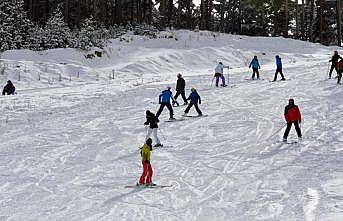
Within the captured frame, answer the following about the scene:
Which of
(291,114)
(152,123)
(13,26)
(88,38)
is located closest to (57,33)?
(88,38)

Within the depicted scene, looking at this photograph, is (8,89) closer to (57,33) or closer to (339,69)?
(57,33)

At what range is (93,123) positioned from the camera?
67.2ft

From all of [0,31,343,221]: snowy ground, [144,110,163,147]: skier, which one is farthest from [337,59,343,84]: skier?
[144,110,163,147]: skier

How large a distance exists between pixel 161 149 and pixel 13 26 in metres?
22.4

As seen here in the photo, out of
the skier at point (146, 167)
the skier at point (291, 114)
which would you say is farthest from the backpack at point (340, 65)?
the skier at point (146, 167)

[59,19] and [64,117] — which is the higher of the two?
[59,19]

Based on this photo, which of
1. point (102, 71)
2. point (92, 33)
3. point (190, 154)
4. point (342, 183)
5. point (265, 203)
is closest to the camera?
point (265, 203)

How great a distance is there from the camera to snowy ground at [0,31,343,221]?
37.2ft

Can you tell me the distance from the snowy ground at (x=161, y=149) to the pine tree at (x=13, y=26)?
212 cm

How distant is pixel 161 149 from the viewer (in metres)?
16.5

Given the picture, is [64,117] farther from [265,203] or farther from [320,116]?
[265,203]

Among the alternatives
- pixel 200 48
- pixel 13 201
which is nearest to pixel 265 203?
pixel 13 201

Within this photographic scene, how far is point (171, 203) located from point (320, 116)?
10637 millimetres

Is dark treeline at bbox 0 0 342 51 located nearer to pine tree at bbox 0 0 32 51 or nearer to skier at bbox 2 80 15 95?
pine tree at bbox 0 0 32 51
